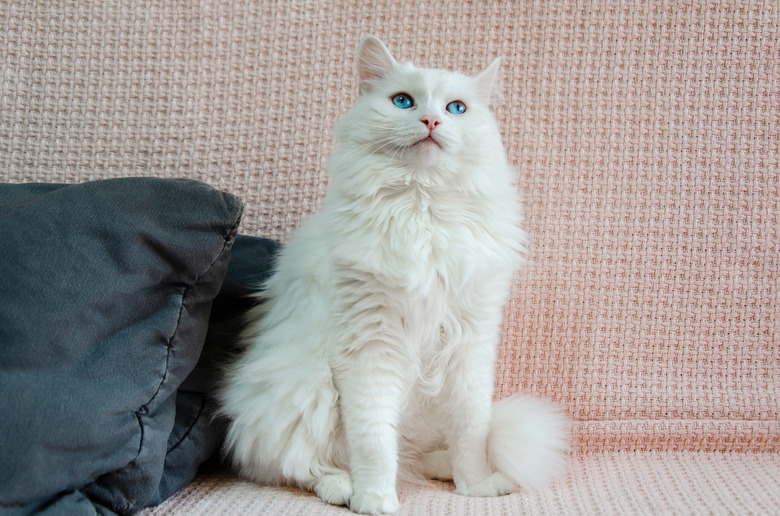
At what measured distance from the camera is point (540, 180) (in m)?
1.32

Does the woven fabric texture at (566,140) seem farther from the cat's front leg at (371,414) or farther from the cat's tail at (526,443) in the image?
the cat's front leg at (371,414)

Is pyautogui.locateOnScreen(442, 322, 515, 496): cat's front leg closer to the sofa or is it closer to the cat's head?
the sofa

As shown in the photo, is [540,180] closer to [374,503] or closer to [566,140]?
[566,140]

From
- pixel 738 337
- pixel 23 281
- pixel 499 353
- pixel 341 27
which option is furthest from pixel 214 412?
pixel 738 337

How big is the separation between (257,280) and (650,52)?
928mm

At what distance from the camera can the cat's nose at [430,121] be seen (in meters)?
0.96

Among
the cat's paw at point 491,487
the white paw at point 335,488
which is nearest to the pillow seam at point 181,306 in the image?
the white paw at point 335,488

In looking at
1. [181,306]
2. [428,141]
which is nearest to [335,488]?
[181,306]

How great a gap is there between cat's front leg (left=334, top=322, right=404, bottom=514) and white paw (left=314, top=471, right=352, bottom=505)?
0.04 feet

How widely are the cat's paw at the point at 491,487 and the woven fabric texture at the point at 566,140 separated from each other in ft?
1.04

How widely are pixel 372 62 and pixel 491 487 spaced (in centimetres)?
74

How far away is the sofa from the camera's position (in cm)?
100

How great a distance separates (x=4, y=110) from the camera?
1392 mm

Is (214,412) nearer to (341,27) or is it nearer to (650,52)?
(341,27)
